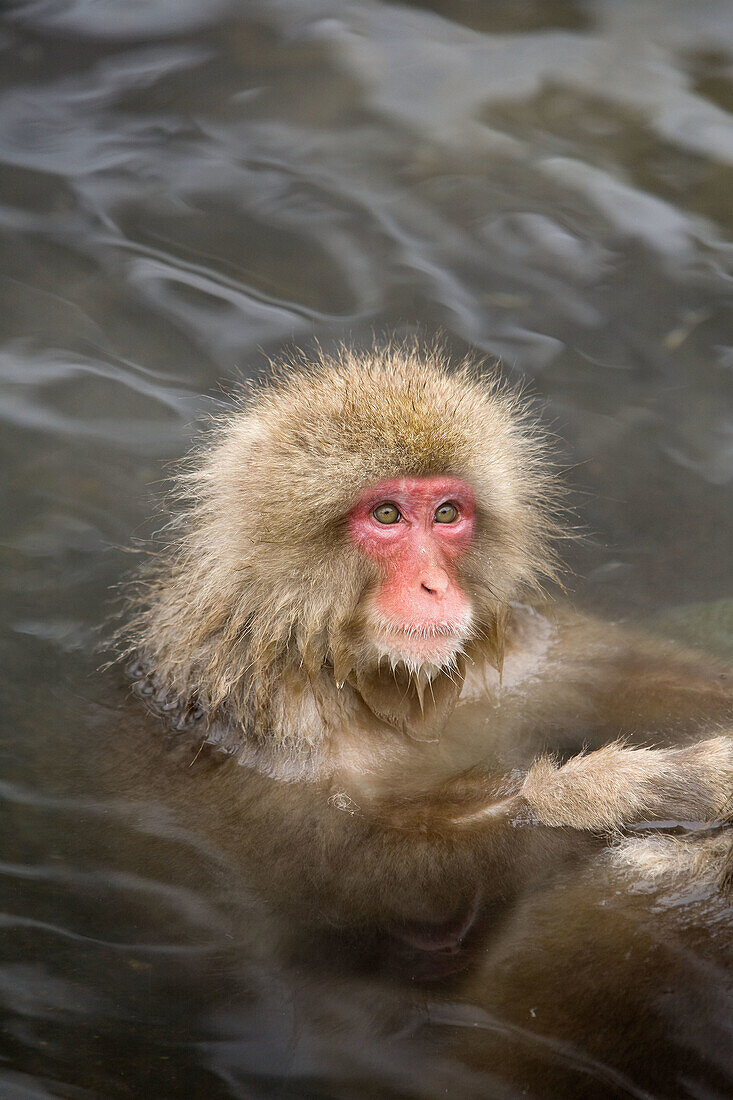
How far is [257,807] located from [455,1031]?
1001mm

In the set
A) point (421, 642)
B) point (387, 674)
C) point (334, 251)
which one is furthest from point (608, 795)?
point (334, 251)

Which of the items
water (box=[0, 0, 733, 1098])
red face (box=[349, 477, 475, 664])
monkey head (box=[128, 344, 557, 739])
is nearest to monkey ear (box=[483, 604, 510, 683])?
monkey head (box=[128, 344, 557, 739])

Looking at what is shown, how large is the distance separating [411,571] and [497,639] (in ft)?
2.09

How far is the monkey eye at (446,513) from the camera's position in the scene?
3809mm

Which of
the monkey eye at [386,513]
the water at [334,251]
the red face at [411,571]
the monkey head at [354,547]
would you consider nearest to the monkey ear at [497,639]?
the monkey head at [354,547]

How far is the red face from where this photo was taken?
3617 mm

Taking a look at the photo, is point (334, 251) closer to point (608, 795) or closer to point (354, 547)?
point (354, 547)

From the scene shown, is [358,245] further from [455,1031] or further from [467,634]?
[455,1031]

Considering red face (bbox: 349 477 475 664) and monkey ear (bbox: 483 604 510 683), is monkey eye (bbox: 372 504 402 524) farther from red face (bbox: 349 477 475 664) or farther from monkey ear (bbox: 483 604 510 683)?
monkey ear (bbox: 483 604 510 683)

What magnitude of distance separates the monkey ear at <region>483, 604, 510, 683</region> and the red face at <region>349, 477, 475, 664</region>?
0.36 meters

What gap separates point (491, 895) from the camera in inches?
136

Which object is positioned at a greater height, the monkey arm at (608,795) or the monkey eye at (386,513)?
the monkey eye at (386,513)

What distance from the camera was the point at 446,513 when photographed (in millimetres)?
3824

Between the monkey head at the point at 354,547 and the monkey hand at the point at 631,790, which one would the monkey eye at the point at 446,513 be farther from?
the monkey hand at the point at 631,790
